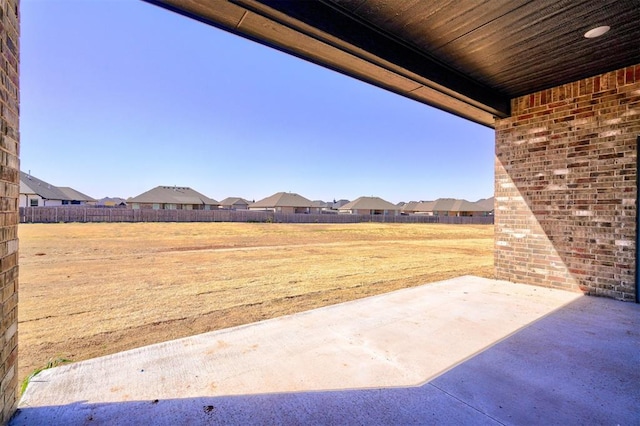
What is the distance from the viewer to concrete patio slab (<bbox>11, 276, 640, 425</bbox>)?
1.85 metres

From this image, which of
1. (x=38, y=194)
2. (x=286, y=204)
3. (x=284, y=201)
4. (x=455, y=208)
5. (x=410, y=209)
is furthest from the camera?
(x=410, y=209)

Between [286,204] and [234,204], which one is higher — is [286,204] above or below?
below

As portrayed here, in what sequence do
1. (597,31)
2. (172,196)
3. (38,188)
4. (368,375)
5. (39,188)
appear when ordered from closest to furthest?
(368,375) → (597,31) → (38,188) → (39,188) → (172,196)

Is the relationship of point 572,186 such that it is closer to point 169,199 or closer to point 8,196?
point 8,196

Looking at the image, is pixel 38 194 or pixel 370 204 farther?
pixel 370 204

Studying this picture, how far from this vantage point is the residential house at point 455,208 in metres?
56.6

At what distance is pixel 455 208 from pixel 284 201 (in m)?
32.8

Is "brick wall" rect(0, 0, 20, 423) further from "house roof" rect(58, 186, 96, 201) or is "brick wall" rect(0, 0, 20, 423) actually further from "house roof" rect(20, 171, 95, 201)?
"house roof" rect(58, 186, 96, 201)

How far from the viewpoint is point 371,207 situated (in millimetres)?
58188

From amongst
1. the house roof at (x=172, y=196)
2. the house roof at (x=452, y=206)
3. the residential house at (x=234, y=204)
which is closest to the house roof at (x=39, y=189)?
the house roof at (x=172, y=196)

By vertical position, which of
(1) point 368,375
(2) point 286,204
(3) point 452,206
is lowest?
(1) point 368,375

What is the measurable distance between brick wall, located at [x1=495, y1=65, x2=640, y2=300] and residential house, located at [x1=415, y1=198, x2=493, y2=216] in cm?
5559

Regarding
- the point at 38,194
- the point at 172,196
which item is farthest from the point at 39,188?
the point at 172,196

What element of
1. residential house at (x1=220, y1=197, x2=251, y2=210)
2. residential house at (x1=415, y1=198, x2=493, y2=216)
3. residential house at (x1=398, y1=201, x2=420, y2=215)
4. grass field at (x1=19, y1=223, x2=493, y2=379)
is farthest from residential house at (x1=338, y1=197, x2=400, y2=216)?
grass field at (x1=19, y1=223, x2=493, y2=379)
